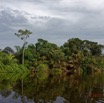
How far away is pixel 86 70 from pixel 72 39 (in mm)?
10067

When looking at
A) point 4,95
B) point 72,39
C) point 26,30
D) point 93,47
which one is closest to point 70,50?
point 72,39

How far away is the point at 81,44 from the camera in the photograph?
84.7 m

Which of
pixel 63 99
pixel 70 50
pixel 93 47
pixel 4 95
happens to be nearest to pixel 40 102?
pixel 63 99

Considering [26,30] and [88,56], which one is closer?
[26,30]

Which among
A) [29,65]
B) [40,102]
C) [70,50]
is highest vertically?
[70,50]

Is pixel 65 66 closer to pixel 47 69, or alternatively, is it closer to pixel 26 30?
pixel 47 69

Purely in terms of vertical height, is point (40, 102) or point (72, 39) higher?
point (72, 39)

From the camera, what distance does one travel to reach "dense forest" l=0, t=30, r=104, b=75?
67.5m

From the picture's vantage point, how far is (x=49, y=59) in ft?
243

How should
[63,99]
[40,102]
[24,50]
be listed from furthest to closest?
[24,50]
[63,99]
[40,102]

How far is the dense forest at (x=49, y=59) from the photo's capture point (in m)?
67.5

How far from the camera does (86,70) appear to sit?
81.6 meters

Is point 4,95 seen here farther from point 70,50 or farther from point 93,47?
point 93,47

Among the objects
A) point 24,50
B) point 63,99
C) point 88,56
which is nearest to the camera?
point 63,99
